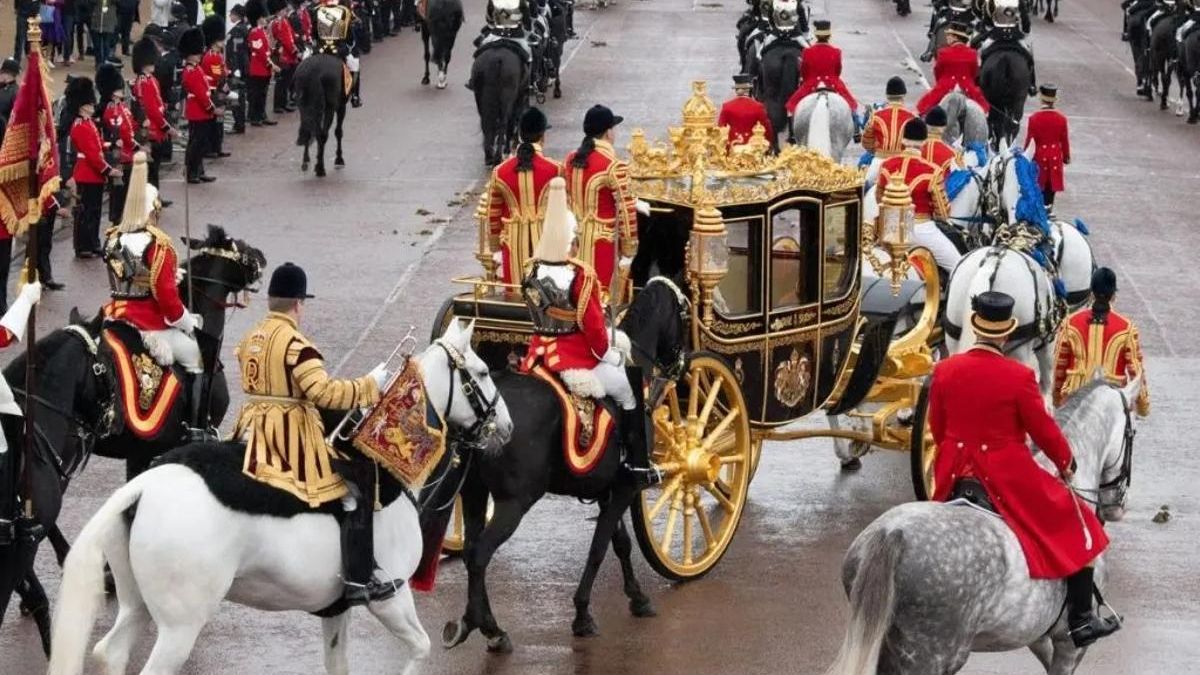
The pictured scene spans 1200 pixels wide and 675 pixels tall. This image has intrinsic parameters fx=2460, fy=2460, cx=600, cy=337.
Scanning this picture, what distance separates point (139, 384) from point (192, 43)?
12535 millimetres

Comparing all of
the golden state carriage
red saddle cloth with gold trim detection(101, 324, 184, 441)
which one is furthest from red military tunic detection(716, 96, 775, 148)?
red saddle cloth with gold trim detection(101, 324, 184, 441)

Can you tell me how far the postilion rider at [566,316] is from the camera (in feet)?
35.1

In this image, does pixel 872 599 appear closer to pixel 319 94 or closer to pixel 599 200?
pixel 599 200

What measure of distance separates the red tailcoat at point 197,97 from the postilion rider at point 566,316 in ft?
42.1

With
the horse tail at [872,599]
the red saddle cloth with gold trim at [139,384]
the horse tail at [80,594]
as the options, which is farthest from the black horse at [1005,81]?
the horse tail at [80,594]

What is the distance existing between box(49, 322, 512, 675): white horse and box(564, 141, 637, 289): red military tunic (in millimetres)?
2466

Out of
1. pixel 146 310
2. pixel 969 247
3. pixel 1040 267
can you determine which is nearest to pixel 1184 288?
pixel 969 247

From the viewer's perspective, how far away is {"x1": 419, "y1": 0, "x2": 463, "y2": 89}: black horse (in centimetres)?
2900

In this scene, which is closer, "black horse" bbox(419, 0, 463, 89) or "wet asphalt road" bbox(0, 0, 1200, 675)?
"wet asphalt road" bbox(0, 0, 1200, 675)

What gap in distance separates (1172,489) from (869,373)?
79.2 inches

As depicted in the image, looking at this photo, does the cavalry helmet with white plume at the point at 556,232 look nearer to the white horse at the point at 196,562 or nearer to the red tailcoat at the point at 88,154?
the white horse at the point at 196,562

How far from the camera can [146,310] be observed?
11500 millimetres

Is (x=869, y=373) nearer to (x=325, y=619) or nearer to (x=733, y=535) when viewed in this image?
(x=733, y=535)

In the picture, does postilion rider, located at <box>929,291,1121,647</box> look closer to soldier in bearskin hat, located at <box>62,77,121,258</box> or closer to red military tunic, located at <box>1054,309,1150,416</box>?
red military tunic, located at <box>1054,309,1150,416</box>
